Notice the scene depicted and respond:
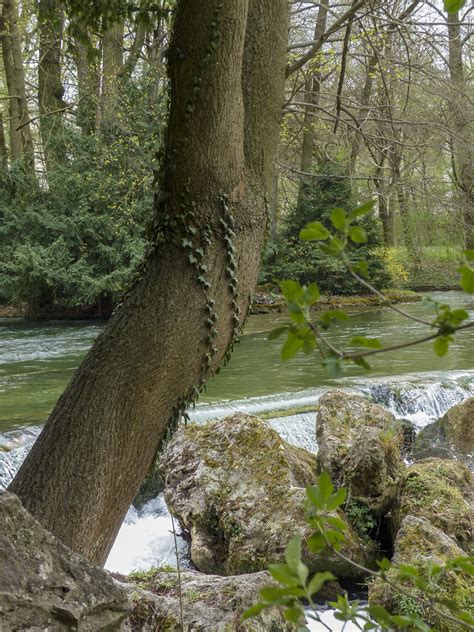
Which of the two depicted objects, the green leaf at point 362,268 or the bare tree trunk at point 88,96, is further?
the bare tree trunk at point 88,96

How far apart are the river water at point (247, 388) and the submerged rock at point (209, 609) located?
1431mm

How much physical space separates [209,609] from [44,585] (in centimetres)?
160

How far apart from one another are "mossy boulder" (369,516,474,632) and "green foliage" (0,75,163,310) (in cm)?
1190

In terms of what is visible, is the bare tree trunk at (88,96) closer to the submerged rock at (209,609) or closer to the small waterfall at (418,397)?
the small waterfall at (418,397)

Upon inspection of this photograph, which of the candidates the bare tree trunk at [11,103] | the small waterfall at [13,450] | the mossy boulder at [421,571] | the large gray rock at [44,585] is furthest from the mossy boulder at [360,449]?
the bare tree trunk at [11,103]

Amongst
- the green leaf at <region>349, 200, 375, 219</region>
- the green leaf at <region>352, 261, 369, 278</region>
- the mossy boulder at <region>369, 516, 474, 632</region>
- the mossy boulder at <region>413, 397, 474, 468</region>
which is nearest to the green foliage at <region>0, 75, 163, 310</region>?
the mossy boulder at <region>413, 397, 474, 468</region>

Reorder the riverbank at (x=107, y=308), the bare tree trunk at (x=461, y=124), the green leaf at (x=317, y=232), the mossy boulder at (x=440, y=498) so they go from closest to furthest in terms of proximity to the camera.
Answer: the green leaf at (x=317, y=232), the mossy boulder at (x=440, y=498), the bare tree trunk at (x=461, y=124), the riverbank at (x=107, y=308)

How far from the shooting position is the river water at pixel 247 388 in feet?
22.0

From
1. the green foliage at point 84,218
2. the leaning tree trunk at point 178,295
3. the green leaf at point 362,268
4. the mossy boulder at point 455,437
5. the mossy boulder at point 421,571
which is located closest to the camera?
the green leaf at point 362,268

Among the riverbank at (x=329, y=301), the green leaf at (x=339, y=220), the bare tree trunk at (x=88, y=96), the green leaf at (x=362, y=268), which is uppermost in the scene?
the bare tree trunk at (x=88, y=96)

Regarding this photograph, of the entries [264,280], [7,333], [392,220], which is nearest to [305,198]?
[264,280]

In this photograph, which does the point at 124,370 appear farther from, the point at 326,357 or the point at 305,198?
the point at 305,198

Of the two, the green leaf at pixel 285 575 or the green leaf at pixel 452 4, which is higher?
the green leaf at pixel 452 4

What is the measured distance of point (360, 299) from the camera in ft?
68.2
